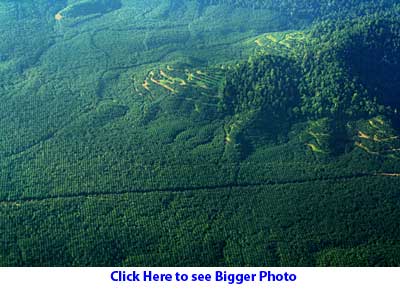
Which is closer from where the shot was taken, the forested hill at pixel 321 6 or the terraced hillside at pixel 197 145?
the terraced hillside at pixel 197 145

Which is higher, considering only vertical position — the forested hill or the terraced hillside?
the forested hill

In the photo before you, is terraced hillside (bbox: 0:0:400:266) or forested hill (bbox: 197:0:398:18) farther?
forested hill (bbox: 197:0:398:18)

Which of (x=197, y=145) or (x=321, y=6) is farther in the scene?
(x=321, y=6)

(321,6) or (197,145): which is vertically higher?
(321,6)

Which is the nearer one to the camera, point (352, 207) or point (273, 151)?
point (352, 207)

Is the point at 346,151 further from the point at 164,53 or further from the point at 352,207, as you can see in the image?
the point at 164,53

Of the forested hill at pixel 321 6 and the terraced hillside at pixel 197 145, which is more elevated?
the forested hill at pixel 321 6

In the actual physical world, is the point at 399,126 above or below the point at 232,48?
below
